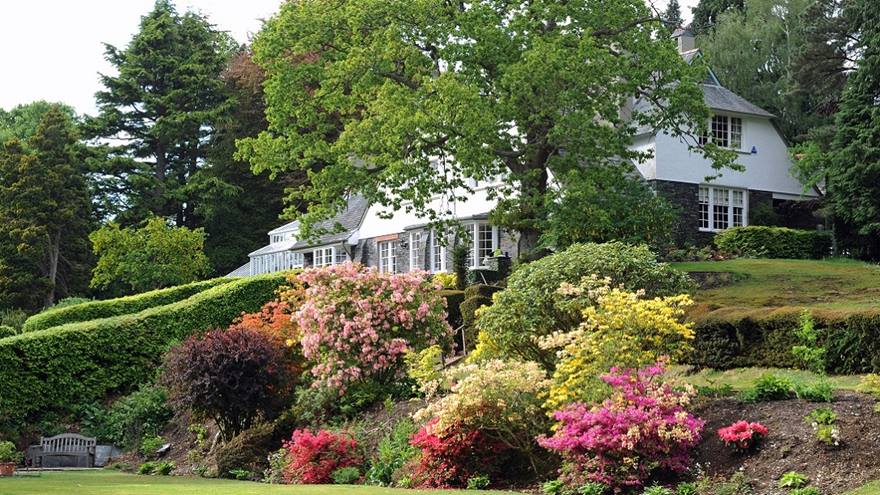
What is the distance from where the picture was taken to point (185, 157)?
6272 centimetres

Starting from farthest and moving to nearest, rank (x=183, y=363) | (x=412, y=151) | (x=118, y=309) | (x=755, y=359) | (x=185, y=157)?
(x=185, y=157)
(x=118, y=309)
(x=412, y=151)
(x=183, y=363)
(x=755, y=359)

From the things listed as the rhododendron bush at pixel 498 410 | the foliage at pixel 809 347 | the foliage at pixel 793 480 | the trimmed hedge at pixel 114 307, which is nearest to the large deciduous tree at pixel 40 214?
the trimmed hedge at pixel 114 307

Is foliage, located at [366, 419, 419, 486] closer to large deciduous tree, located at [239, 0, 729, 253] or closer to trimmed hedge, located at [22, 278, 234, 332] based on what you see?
large deciduous tree, located at [239, 0, 729, 253]

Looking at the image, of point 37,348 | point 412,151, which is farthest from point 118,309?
point 412,151

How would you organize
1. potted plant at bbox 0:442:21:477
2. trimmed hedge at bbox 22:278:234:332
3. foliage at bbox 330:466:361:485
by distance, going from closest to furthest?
1. foliage at bbox 330:466:361:485
2. potted plant at bbox 0:442:21:477
3. trimmed hedge at bbox 22:278:234:332

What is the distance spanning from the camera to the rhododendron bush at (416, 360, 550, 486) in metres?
15.5

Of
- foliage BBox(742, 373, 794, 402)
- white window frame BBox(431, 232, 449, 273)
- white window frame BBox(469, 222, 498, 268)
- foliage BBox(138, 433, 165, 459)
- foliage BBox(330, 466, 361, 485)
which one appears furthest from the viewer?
white window frame BBox(431, 232, 449, 273)

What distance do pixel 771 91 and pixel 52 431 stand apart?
36.5 meters

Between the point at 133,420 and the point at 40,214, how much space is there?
98.0ft

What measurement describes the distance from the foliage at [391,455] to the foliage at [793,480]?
19.8 feet

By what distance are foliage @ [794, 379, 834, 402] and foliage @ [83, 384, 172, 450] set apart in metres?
15.6

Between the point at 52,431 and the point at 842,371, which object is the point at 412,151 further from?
the point at 842,371

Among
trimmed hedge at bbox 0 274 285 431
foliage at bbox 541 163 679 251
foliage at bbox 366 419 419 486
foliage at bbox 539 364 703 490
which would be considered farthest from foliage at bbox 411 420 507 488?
trimmed hedge at bbox 0 274 285 431

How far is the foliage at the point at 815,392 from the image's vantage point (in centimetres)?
1423
